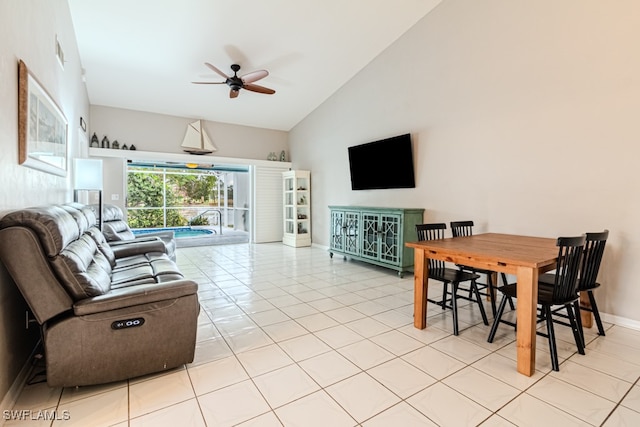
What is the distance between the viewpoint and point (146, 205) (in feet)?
32.9

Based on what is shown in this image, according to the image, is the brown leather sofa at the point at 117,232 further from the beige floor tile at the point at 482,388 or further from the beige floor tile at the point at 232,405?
the beige floor tile at the point at 482,388

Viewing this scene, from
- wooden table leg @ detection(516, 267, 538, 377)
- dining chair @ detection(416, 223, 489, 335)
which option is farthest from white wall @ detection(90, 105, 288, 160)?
wooden table leg @ detection(516, 267, 538, 377)

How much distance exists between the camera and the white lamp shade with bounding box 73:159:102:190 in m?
3.93

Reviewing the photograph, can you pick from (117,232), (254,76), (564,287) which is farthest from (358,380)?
(254,76)

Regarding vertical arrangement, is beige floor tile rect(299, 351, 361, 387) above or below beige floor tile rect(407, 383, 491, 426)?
above

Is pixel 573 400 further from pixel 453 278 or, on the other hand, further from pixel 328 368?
pixel 328 368

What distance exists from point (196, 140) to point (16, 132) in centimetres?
501

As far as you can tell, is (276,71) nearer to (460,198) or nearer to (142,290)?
(460,198)

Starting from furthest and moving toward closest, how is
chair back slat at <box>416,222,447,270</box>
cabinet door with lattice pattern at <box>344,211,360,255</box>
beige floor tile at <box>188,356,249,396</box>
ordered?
cabinet door with lattice pattern at <box>344,211,360,255</box> < chair back slat at <box>416,222,447,270</box> < beige floor tile at <box>188,356,249,396</box>

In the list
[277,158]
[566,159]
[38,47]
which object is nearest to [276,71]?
[277,158]

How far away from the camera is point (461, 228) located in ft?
12.2

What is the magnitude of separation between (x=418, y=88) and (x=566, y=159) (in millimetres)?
2224

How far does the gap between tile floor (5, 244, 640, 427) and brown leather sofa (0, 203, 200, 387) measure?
175 mm

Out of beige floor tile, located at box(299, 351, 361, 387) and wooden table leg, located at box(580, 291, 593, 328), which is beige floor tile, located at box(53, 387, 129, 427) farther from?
wooden table leg, located at box(580, 291, 593, 328)
